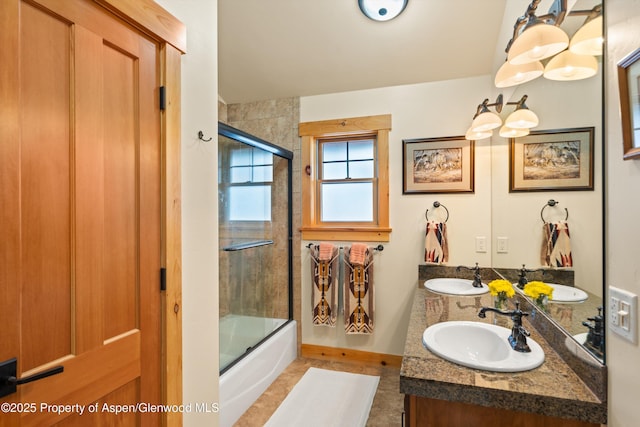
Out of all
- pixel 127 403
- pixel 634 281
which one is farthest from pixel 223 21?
pixel 634 281

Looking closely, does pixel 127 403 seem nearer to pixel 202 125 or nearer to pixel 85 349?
pixel 85 349

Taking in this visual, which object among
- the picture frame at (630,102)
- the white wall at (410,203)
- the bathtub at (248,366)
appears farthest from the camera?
the white wall at (410,203)

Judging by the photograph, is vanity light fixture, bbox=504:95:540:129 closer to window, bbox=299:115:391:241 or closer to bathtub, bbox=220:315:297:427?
window, bbox=299:115:391:241

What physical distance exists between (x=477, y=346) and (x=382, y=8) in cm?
227

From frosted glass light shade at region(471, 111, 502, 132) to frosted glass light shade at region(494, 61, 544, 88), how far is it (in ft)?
2.10

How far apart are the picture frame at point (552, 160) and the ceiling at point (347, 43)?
2.91 ft

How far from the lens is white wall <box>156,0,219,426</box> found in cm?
136

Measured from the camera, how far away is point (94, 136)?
100 centimetres

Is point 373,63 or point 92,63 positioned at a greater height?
point 373,63

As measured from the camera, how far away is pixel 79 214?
96cm

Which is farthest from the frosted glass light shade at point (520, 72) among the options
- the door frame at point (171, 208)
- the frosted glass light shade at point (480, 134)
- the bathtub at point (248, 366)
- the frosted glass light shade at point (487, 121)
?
the bathtub at point (248, 366)

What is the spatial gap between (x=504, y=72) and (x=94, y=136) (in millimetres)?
1691

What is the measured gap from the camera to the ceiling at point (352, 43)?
2.20 m

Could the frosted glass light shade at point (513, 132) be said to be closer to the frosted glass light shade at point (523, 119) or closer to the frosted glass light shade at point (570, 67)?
the frosted glass light shade at point (523, 119)
